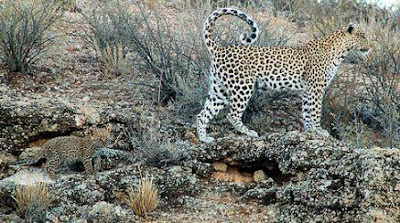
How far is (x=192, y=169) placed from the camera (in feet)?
24.7

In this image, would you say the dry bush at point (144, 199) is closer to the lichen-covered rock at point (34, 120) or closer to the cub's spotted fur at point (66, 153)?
the cub's spotted fur at point (66, 153)

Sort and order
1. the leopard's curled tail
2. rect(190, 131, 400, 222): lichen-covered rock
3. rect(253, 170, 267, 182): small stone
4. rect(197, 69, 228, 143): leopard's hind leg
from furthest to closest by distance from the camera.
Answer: rect(197, 69, 228, 143): leopard's hind leg, the leopard's curled tail, rect(253, 170, 267, 182): small stone, rect(190, 131, 400, 222): lichen-covered rock

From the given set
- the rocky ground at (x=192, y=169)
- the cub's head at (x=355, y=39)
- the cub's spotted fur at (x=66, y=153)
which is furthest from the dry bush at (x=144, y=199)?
the cub's head at (x=355, y=39)

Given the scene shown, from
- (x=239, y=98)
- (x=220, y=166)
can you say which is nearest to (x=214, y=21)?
(x=239, y=98)

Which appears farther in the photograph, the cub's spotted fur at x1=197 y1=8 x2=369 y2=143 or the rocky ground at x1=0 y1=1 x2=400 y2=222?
the cub's spotted fur at x1=197 y1=8 x2=369 y2=143

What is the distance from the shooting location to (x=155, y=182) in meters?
7.25

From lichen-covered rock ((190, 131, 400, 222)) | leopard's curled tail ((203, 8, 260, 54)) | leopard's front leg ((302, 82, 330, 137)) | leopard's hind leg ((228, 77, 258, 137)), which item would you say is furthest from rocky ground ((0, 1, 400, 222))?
leopard's curled tail ((203, 8, 260, 54))

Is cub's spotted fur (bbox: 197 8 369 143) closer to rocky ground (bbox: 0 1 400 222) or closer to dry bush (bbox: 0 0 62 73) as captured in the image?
rocky ground (bbox: 0 1 400 222)

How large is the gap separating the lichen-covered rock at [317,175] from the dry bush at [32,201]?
1.76 m

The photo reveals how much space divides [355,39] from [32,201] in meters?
4.96

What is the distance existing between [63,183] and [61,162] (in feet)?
1.93

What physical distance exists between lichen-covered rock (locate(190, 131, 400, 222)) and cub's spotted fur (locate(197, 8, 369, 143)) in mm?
1204

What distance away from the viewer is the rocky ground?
20.2ft

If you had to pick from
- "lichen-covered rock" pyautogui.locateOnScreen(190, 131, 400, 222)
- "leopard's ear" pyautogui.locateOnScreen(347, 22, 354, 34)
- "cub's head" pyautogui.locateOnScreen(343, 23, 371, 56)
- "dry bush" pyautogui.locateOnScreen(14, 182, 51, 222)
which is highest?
"leopard's ear" pyautogui.locateOnScreen(347, 22, 354, 34)
